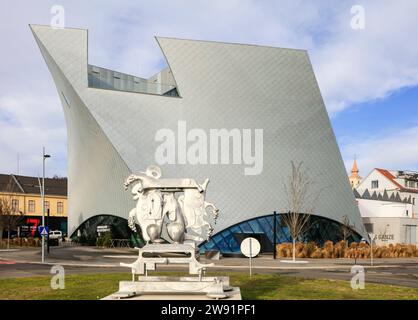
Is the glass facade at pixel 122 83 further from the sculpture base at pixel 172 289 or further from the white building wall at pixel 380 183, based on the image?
the white building wall at pixel 380 183

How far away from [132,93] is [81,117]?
609 centimetres

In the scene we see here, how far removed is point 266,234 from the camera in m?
42.7

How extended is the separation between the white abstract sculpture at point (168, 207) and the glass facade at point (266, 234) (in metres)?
26.2

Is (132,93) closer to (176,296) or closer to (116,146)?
(116,146)

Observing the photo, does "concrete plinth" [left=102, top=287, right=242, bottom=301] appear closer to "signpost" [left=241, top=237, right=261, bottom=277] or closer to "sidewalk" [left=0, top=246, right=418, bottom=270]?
"signpost" [left=241, top=237, right=261, bottom=277]

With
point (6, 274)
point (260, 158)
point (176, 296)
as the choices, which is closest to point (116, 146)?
point (260, 158)

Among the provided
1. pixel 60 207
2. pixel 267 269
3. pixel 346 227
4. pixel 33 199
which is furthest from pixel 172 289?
pixel 60 207

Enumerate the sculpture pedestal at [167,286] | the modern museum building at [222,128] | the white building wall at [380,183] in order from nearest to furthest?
the sculpture pedestal at [167,286] < the modern museum building at [222,128] < the white building wall at [380,183]

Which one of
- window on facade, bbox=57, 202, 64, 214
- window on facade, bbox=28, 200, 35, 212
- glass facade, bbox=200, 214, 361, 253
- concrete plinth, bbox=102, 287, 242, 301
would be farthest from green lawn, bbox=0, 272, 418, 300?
window on facade, bbox=57, 202, 64, 214

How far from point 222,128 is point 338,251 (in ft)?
48.3

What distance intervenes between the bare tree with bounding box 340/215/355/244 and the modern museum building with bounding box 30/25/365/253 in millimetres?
643

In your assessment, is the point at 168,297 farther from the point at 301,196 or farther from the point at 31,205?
the point at 31,205

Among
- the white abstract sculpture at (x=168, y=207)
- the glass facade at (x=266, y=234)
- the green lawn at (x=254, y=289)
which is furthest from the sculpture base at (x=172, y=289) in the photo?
the glass facade at (x=266, y=234)

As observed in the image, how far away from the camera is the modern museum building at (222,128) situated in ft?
138
